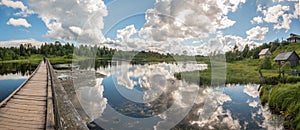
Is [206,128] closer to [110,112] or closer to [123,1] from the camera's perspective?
[110,112]

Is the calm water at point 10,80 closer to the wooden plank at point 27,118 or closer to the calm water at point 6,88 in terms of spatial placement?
the calm water at point 6,88

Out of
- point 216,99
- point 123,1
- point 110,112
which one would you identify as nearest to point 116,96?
point 110,112

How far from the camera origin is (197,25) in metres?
7.02

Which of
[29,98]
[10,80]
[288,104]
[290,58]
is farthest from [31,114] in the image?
[290,58]

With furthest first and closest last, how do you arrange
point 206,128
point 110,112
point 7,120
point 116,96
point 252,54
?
1. point 252,54
2. point 116,96
3. point 110,112
4. point 206,128
5. point 7,120

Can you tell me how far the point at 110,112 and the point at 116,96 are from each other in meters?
4.01

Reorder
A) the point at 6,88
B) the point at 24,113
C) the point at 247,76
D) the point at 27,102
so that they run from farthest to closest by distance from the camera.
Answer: the point at 247,76 < the point at 6,88 < the point at 27,102 < the point at 24,113

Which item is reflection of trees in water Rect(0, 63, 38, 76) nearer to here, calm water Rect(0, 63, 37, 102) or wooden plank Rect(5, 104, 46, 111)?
calm water Rect(0, 63, 37, 102)

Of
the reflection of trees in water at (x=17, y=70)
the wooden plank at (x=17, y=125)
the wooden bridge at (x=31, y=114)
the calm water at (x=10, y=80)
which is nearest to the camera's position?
the wooden bridge at (x=31, y=114)

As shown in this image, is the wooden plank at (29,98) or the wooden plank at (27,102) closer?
the wooden plank at (27,102)

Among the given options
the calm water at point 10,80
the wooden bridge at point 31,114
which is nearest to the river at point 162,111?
the wooden bridge at point 31,114

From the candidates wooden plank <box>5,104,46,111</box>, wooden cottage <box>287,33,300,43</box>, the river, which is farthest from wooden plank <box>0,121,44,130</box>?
wooden cottage <box>287,33,300,43</box>

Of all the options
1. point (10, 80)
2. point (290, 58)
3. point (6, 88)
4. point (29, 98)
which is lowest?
point (6, 88)

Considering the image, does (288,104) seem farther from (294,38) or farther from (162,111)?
(294,38)
